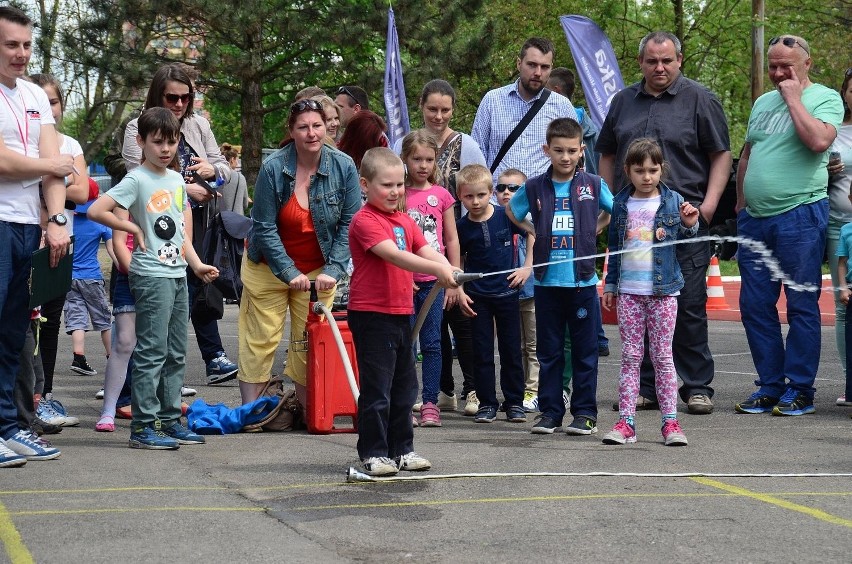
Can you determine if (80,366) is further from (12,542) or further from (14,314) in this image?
(12,542)

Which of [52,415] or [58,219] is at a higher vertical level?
[58,219]

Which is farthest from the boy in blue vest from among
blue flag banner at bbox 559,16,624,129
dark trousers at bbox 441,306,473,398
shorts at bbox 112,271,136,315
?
blue flag banner at bbox 559,16,624,129

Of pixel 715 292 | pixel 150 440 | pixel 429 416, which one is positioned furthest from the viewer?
pixel 715 292

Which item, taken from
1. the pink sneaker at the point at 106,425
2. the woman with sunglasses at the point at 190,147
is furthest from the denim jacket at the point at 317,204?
the pink sneaker at the point at 106,425

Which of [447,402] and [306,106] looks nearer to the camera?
[306,106]

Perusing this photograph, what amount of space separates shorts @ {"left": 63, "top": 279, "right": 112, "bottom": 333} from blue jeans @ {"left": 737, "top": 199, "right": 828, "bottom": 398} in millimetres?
5332

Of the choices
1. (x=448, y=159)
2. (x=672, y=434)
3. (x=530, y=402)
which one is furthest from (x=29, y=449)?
(x=448, y=159)

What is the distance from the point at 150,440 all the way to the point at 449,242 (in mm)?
2250

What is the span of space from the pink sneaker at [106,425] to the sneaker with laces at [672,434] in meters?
3.26

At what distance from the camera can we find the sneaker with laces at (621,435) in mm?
7645

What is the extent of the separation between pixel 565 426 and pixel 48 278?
3174 mm

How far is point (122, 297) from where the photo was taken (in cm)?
845

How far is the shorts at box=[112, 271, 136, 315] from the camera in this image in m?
8.41

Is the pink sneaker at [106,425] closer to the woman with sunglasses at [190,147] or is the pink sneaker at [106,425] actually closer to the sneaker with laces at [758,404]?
the woman with sunglasses at [190,147]
